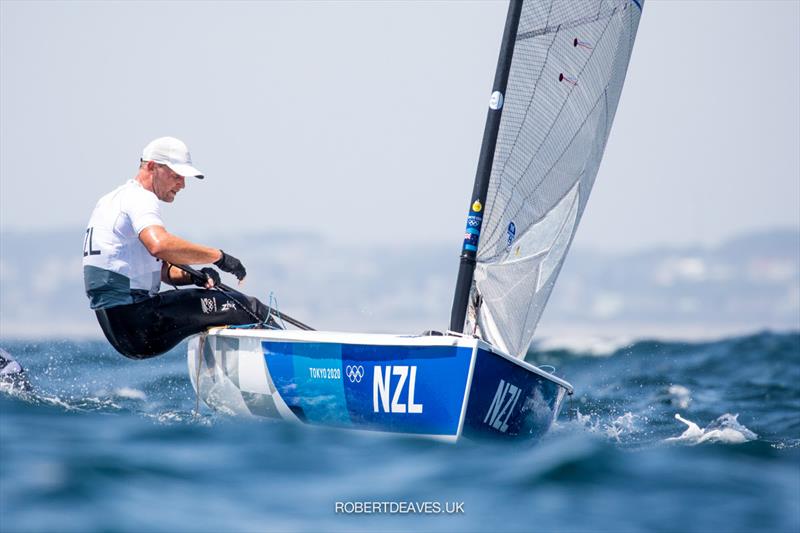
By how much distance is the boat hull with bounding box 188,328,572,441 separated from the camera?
529 centimetres

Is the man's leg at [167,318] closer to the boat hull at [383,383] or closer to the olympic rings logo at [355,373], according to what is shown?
the boat hull at [383,383]

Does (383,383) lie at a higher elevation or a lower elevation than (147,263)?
lower

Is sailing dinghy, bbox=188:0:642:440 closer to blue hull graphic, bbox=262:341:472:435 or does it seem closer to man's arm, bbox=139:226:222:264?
blue hull graphic, bbox=262:341:472:435

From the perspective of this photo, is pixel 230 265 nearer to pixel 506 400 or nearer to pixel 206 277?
pixel 206 277

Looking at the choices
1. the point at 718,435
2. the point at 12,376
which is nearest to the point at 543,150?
the point at 718,435

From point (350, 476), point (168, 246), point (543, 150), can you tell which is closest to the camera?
point (350, 476)

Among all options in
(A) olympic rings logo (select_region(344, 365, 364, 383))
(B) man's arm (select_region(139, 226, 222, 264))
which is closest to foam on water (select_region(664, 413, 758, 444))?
(A) olympic rings logo (select_region(344, 365, 364, 383))

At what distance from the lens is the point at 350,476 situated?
16.4 feet

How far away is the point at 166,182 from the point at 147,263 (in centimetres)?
48

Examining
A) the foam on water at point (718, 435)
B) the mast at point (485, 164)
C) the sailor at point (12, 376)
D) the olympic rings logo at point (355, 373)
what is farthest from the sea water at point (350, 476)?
the mast at point (485, 164)

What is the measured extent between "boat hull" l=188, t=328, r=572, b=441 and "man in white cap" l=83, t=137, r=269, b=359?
0.76 ft

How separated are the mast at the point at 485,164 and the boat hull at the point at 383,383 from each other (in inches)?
27.9

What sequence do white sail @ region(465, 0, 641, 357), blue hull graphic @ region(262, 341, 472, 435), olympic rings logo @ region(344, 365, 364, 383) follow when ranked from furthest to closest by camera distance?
white sail @ region(465, 0, 641, 357), olympic rings logo @ region(344, 365, 364, 383), blue hull graphic @ region(262, 341, 472, 435)

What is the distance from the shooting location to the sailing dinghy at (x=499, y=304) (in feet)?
17.6
